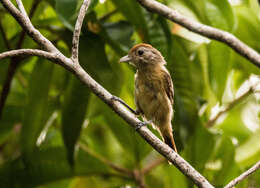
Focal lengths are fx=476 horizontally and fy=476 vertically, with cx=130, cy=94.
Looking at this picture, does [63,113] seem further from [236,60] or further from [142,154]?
[236,60]

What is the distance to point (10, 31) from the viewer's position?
339 cm

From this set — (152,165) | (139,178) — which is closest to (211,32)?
(139,178)

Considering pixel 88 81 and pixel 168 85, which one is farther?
pixel 168 85

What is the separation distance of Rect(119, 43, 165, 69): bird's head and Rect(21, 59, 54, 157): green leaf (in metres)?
0.53

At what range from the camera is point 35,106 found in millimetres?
2916

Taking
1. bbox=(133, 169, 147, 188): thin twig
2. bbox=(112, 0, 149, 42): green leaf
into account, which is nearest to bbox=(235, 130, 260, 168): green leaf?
bbox=(133, 169, 147, 188): thin twig

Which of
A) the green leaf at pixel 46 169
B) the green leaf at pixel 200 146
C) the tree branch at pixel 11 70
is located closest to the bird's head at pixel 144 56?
the green leaf at pixel 200 146

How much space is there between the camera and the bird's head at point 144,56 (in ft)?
9.67

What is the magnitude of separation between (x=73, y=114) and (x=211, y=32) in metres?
1.44

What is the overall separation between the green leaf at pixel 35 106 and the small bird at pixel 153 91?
55cm

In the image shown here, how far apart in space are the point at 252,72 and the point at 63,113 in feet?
4.33

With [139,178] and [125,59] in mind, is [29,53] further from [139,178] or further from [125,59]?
[139,178]

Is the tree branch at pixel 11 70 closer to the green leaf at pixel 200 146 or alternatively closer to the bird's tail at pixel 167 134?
the bird's tail at pixel 167 134

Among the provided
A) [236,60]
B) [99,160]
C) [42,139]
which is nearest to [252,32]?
[236,60]
